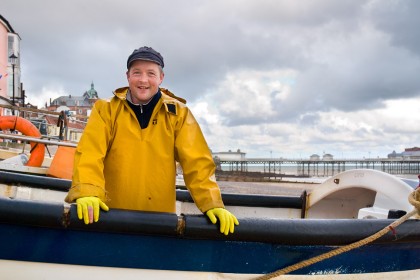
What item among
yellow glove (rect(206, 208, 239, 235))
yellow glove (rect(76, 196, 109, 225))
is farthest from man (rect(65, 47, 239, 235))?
yellow glove (rect(76, 196, 109, 225))

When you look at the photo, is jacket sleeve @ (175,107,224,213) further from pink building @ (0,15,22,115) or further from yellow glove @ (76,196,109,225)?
pink building @ (0,15,22,115)

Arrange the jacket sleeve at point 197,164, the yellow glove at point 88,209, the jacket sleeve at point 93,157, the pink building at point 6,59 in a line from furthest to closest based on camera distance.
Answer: the pink building at point 6,59
the jacket sleeve at point 197,164
the jacket sleeve at point 93,157
the yellow glove at point 88,209

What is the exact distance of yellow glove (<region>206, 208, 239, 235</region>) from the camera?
2.53 metres

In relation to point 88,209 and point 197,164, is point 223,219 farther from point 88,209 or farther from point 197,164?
point 88,209

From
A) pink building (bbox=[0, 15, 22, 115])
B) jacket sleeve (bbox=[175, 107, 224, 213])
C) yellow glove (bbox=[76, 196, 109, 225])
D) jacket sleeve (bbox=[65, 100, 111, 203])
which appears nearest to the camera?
yellow glove (bbox=[76, 196, 109, 225])

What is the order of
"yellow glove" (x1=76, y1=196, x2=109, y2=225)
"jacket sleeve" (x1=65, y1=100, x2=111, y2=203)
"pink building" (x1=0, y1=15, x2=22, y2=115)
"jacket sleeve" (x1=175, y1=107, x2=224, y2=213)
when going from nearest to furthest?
"yellow glove" (x1=76, y1=196, x2=109, y2=225) → "jacket sleeve" (x1=65, y1=100, x2=111, y2=203) → "jacket sleeve" (x1=175, y1=107, x2=224, y2=213) → "pink building" (x1=0, y1=15, x2=22, y2=115)

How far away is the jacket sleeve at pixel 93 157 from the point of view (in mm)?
2490

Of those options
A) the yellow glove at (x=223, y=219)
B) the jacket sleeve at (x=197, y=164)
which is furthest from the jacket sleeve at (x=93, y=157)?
the yellow glove at (x=223, y=219)

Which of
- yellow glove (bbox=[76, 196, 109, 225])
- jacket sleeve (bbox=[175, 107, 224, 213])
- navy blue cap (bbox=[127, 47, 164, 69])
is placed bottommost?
yellow glove (bbox=[76, 196, 109, 225])

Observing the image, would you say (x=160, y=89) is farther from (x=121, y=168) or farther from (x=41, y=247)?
(x=41, y=247)

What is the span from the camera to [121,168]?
9.32ft

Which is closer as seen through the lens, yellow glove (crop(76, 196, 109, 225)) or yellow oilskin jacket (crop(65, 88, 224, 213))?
yellow glove (crop(76, 196, 109, 225))

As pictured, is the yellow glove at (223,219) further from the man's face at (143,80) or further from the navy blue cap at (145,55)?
the navy blue cap at (145,55)

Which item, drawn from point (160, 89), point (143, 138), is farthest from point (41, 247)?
point (160, 89)
